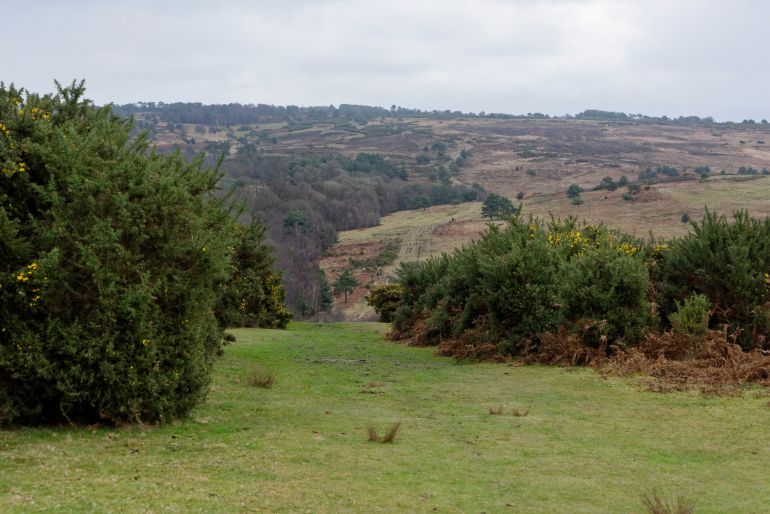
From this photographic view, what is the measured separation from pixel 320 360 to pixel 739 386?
1019 centimetres

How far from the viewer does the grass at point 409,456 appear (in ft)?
21.6

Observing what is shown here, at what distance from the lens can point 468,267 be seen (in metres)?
21.2

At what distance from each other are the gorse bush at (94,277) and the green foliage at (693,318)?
1048 cm

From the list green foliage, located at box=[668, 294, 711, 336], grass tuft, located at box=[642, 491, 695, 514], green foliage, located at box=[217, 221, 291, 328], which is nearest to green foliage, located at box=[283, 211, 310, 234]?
green foliage, located at box=[217, 221, 291, 328]

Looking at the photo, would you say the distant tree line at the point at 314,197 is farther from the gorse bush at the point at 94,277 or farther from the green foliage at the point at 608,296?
the gorse bush at the point at 94,277

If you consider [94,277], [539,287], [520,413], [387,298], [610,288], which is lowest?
[387,298]

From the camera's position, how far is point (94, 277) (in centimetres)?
865

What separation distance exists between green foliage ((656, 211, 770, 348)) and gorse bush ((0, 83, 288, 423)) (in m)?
11.2

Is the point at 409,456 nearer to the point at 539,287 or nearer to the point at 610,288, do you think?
the point at 610,288

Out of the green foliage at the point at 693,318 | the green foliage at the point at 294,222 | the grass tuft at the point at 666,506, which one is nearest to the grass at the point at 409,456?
the grass tuft at the point at 666,506

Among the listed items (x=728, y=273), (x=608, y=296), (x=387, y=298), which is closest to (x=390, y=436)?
Answer: (x=608, y=296)

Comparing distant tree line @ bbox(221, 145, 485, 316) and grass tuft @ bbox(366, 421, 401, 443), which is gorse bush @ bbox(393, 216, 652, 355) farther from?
distant tree line @ bbox(221, 145, 485, 316)

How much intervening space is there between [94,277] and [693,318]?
1248cm

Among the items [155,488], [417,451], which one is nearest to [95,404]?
[155,488]
